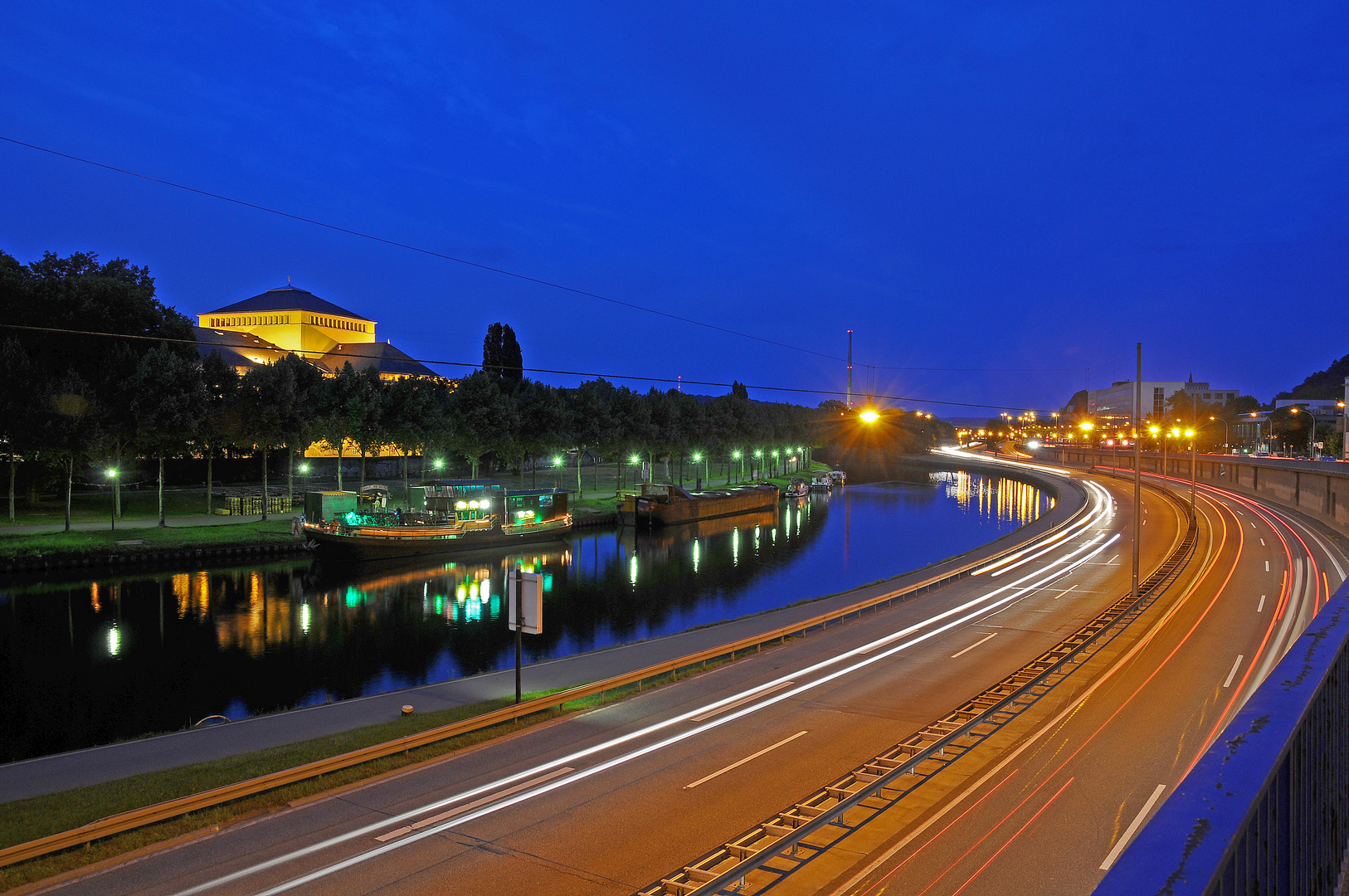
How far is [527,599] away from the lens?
1917 cm

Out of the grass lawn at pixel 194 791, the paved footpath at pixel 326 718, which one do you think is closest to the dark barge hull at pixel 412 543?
the paved footpath at pixel 326 718

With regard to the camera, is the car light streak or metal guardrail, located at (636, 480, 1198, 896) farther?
the car light streak

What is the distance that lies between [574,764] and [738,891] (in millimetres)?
5790

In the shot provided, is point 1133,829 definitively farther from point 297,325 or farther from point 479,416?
point 297,325

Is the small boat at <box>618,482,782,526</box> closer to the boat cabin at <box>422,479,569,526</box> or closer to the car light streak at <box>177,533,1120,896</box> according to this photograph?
the boat cabin at <box>422,479,569,526</box>

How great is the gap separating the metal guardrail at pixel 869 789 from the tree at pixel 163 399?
47.5 metres

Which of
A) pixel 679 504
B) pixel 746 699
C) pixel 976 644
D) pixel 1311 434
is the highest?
pixel 1311 434

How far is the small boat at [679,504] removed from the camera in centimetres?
6506

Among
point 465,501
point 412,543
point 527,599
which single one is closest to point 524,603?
point 527,599

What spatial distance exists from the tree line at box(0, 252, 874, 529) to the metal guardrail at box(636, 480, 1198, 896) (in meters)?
26.2

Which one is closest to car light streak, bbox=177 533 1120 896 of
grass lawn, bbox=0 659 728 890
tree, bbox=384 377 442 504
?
grass lawn, bbox=0 659 728 890

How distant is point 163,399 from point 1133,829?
174 ft

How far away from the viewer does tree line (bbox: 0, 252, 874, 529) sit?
45844 millimetres

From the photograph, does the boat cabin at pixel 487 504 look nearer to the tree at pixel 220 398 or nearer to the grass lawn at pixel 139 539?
the grass lawn at pixel 139 539
